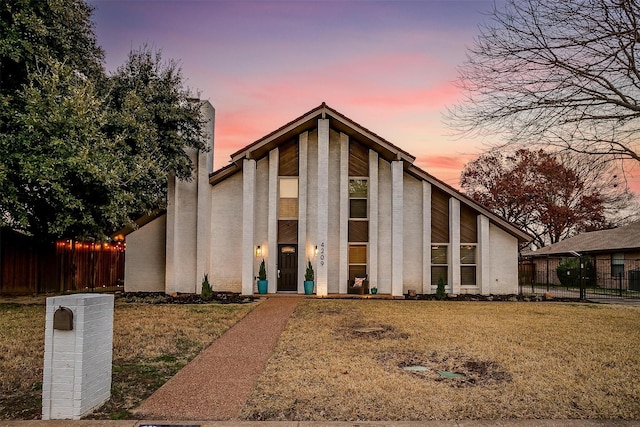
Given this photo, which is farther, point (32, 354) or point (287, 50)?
point (287, 50)

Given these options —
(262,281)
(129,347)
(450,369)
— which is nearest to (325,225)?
(262,281)

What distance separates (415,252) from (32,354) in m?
15.8

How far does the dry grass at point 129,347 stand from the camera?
5.92m

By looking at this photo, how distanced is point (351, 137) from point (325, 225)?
4.31m

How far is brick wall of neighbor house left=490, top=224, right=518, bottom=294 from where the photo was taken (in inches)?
828

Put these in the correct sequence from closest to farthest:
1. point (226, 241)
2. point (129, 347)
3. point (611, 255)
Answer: point (129, 347) < point (226, 241) < point (611, 255)

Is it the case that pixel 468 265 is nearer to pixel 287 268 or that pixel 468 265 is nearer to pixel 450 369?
pixel 287 268

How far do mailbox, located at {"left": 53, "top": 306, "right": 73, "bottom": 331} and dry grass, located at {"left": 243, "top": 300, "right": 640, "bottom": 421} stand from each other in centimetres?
221

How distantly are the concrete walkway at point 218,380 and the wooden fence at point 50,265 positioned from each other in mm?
12409

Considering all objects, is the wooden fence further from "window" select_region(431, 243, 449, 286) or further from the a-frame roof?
"window" select_region(431, 243, 449, 286)

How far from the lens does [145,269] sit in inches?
819

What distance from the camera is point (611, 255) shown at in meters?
29.4

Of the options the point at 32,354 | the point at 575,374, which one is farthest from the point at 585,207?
the point at 32,354

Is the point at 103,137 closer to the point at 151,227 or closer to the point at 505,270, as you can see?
the point at 151,227
